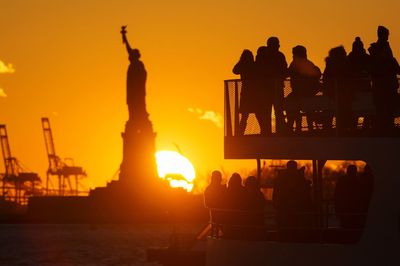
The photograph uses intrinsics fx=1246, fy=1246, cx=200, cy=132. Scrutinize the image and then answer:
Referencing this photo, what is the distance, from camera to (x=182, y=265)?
114ft

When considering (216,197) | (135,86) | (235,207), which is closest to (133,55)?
(135,86)

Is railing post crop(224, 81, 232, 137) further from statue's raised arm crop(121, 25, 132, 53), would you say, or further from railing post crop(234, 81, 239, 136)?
statue's raised arm crop(121, 25, 132, 53)

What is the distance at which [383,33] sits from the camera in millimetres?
19312

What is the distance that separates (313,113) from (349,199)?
1.49 m

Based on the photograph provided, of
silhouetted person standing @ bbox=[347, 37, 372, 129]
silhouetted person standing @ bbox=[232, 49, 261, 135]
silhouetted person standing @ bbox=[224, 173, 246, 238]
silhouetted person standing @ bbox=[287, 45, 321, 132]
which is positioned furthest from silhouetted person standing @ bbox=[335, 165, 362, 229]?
silhouetted person standing @ bbox=[232, 49, 261, 135]

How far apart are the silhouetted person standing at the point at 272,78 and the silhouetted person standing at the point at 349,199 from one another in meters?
1.25

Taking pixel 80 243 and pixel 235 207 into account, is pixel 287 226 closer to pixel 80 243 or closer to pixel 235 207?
pixel 235 207

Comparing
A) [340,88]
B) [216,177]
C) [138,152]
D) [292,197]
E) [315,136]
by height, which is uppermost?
[138,152]

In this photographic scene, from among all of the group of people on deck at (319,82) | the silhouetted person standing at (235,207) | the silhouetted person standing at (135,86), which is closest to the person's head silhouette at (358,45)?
the group of people on deck at (319,82)

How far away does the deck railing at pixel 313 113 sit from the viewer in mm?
19375

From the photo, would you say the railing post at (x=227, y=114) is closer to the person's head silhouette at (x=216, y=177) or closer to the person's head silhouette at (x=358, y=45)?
the person's head silhouette at (x=216, y=177)

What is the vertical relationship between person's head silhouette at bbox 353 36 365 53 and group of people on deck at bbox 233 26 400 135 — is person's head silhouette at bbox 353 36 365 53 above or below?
above

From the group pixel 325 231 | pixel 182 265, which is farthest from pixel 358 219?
pixel 182 265

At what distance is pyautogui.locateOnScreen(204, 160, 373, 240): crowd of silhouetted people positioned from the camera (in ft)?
63.4
